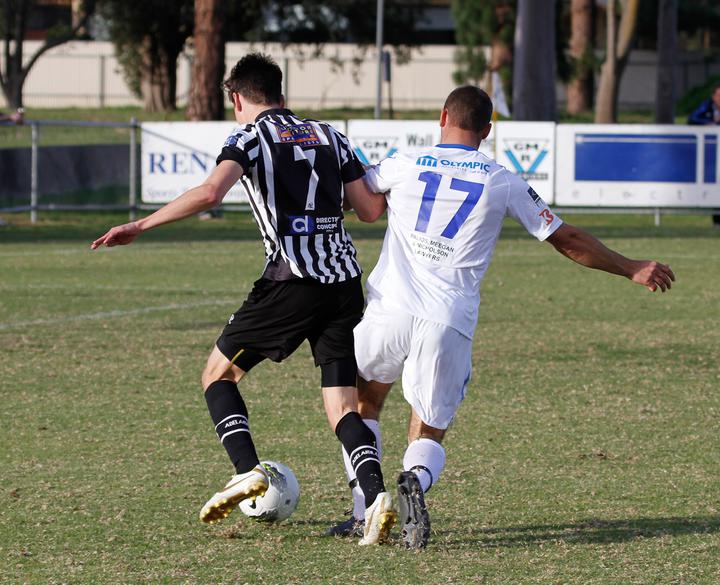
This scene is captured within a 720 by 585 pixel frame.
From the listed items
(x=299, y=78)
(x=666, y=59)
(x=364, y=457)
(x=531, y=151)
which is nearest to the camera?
(x=364, y=457)

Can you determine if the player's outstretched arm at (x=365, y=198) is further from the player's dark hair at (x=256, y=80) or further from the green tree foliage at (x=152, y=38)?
the green tree foliage at (x=152, y=38)

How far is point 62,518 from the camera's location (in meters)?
5.98

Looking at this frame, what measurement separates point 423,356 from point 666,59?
35.9 meters

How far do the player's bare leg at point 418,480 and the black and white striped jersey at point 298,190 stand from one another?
71 cm

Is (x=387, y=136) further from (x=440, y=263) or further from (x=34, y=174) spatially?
(x=440, y=263)

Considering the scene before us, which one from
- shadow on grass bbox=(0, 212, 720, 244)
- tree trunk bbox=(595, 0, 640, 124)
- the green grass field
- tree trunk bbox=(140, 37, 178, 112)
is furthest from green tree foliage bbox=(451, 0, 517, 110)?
the green grass field

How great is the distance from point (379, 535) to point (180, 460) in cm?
198

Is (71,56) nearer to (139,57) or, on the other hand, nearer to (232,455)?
(139,57)

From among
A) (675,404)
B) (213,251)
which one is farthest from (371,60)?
(675,404)

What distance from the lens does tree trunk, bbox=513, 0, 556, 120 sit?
28.3 m

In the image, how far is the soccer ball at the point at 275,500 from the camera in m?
5.84

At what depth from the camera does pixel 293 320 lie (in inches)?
226

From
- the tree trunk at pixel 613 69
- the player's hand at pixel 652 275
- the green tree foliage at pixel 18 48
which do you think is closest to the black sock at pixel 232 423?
the player's hand at pixel 652 275

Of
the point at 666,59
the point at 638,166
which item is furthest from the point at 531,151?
the point at 666,59
